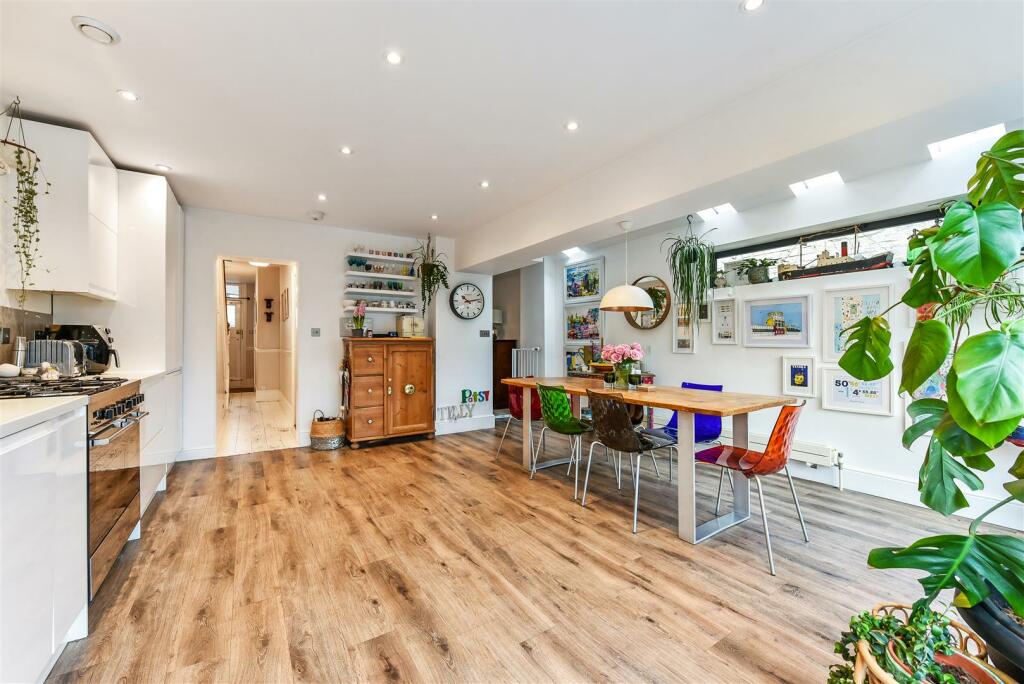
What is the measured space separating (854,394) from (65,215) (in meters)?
5.59

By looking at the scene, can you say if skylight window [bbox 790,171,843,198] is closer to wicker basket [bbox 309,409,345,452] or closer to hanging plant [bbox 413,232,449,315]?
hanging plant [bbox 413,232,449,315]

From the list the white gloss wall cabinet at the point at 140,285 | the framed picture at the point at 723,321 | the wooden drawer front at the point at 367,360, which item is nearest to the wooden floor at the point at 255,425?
the wooden drawer front at the point at 367,360

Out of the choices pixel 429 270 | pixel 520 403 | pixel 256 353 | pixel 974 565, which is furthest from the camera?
pixel 256 353

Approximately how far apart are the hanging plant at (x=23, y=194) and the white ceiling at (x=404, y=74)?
0.50 ft

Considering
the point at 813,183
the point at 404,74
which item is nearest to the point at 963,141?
the point at 813,183

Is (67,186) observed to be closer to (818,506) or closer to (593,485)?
(593,485)

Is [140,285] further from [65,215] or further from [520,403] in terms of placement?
[520,403]

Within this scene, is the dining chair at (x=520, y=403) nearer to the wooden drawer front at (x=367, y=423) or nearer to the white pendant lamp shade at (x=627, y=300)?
the white pendant lamp shade at (x=627, y=300)

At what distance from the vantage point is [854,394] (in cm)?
335

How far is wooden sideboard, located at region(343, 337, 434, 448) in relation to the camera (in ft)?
15.4

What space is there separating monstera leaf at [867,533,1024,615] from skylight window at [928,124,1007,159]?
9.33 feet

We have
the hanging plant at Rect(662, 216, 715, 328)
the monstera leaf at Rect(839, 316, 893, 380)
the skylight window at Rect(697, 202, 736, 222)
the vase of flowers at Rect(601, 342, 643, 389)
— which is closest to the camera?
the monstera leaf at Rect(839, 316, 893, 380)

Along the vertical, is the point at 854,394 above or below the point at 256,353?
below

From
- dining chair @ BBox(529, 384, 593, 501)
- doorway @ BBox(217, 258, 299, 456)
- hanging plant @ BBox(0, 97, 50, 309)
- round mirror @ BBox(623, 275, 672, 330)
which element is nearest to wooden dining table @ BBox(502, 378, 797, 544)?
A: dining chair @ BBox(529, 384, 593, 501)
